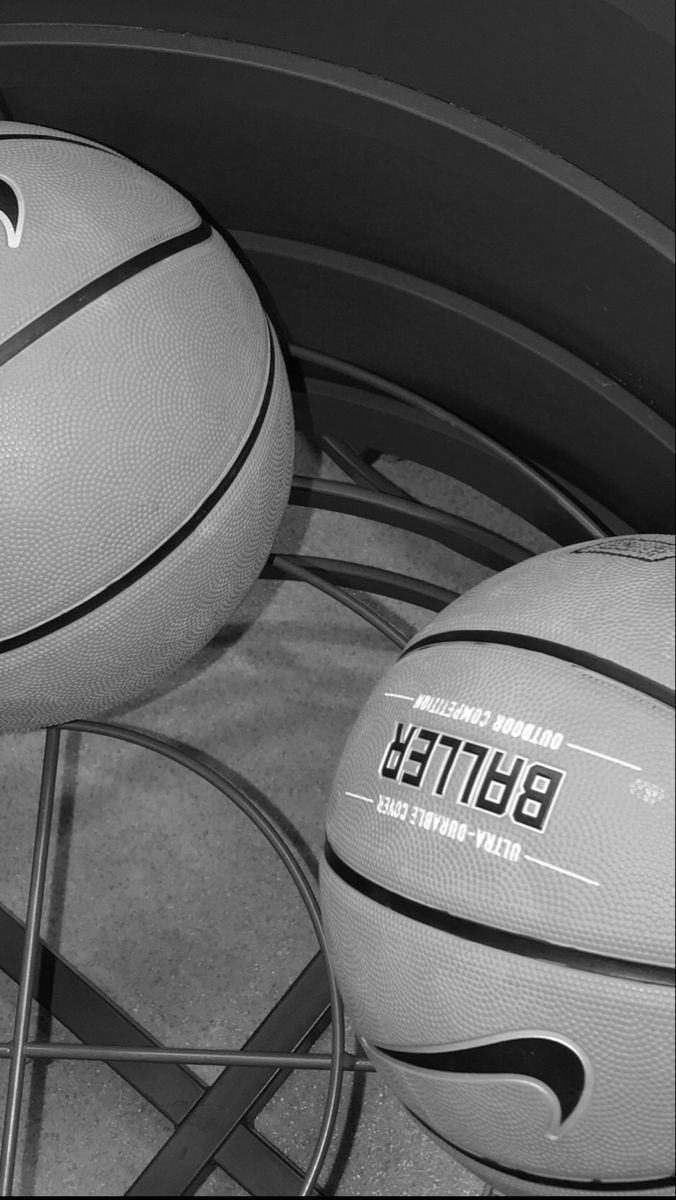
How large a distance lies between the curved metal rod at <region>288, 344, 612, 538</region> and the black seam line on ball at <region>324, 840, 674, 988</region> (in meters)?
0.74

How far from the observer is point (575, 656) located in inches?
46.5

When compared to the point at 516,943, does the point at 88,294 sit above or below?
above

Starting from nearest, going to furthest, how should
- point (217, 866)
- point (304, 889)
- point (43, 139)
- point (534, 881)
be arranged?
point (534, 881) < point (43, 139) < point (304, 889) < point (217, 866)

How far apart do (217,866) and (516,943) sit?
3.37 feet

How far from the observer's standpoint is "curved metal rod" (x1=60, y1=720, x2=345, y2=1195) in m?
1.55

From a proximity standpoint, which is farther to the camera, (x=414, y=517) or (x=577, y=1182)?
(x=414, y=517)

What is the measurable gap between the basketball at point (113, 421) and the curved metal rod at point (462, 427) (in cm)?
43

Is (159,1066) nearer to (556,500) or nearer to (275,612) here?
(275,612)

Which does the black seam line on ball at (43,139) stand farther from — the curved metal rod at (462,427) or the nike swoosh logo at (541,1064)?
the nike swoosh logo at (541,1064)

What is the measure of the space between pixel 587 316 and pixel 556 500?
28cm

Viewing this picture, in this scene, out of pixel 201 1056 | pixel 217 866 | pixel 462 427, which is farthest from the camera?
pixel 217 866

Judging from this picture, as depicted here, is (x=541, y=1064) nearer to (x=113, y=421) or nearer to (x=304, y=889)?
(x=304, y=889)

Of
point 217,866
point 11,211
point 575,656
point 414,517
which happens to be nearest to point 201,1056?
point 217,866

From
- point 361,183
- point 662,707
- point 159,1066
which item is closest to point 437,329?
point 361,183
